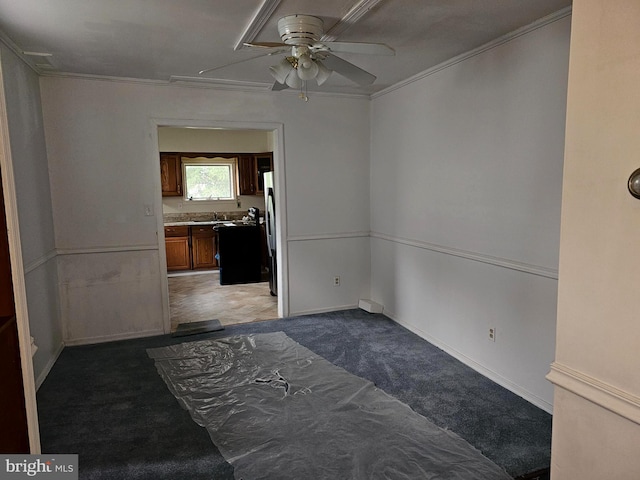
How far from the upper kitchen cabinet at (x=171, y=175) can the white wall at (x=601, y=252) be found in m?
6.98

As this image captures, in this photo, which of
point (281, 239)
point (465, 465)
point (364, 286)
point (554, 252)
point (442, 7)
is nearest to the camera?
point (465, 465)

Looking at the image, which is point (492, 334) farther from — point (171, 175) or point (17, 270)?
point (171, 175)

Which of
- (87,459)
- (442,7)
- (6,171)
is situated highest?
→ (442,7)

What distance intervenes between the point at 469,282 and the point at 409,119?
166cm

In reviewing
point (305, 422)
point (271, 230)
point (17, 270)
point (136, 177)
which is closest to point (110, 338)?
point (136, 177)

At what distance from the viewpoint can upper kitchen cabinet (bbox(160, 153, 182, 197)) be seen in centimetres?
734

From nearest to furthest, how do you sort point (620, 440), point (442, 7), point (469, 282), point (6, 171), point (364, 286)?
point (620, 440) → point (6, 171) → point (442, 7) → point (469, 282) → point (364, 286)

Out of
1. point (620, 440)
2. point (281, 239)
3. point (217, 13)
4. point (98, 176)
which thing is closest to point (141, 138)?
point (98, 176)

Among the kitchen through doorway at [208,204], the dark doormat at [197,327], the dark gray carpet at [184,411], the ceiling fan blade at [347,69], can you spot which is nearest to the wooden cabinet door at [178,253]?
the kitchen through doorway at [208,204]

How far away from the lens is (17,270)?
54.5 inches

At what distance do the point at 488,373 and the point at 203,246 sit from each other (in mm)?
5277

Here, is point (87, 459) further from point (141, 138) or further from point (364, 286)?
point (364, 286)

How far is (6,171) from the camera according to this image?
1.32 meters

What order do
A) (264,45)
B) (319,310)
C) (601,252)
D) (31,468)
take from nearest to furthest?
1. (601,252)
2. (31,468)
3. (264,45)
4. (319,310)
